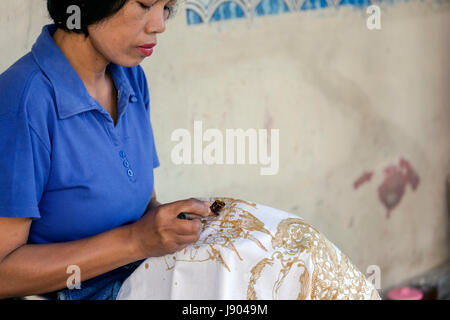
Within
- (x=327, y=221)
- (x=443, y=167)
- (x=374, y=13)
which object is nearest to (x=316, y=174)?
(x=327, y=221)

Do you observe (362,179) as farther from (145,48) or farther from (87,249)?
(87,249)

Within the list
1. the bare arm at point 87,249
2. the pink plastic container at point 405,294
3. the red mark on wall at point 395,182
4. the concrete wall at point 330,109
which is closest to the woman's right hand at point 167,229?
the bare arm at point 87,249

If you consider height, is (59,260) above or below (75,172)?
below

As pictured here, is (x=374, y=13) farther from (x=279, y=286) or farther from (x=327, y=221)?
(x=279, y=286)

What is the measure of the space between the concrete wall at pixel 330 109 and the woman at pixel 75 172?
0.52 metres

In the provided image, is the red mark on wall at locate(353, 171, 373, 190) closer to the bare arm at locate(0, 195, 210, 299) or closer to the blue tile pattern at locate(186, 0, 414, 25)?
the blue tile pattern at locate(186, 0, 414, 25)

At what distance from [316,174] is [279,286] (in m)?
1.63

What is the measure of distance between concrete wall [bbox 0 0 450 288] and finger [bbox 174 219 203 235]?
896 millimetres

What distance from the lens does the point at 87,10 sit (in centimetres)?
135

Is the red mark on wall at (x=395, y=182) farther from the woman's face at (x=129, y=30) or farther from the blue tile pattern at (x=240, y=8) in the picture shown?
the woman's face at (x=129, y=30)

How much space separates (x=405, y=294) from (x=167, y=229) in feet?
7.92

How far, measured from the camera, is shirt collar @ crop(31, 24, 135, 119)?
135 cm

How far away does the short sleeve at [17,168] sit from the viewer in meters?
1.24

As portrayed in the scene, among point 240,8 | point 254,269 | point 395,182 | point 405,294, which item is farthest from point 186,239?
point 405,294
